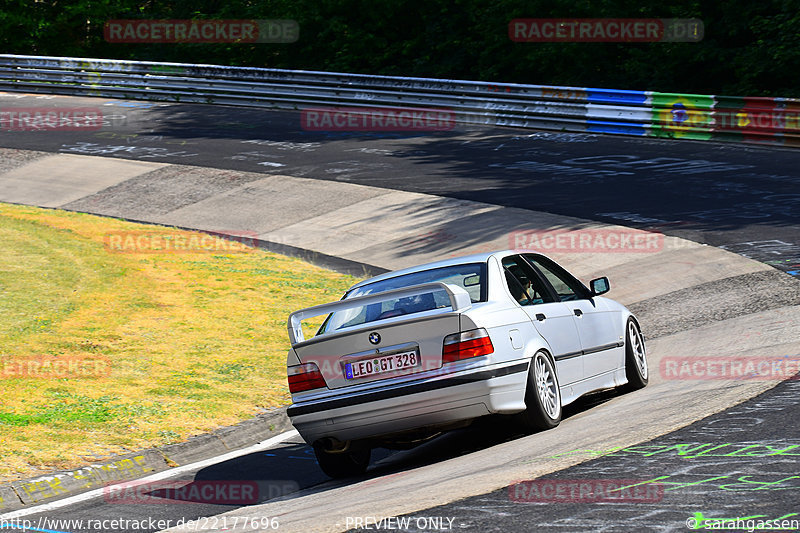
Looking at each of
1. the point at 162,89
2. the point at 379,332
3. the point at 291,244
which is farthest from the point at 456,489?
the point at 162,89

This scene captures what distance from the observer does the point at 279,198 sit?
2127 centimetres

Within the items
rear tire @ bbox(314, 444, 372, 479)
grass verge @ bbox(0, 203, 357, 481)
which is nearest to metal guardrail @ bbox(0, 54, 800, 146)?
grass verge @ bbox(0, 203, 357, 481)

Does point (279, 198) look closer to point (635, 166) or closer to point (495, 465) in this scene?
point (635, 166)

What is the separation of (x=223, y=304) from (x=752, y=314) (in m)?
7.15

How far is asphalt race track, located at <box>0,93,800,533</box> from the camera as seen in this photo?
538 centimetres

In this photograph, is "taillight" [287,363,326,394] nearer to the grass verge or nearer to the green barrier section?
the grass verge

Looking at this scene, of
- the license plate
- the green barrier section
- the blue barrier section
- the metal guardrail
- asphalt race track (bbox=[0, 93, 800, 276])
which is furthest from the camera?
the blue barrier section

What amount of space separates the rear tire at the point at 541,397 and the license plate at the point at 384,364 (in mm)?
910

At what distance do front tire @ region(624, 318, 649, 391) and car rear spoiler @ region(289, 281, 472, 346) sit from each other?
90.4 inches

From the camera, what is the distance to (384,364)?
7.24 m

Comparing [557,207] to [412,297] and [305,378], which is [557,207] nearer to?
[412,297]

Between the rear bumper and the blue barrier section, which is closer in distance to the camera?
the rear bumper

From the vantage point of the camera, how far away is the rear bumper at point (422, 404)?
7.09 meters

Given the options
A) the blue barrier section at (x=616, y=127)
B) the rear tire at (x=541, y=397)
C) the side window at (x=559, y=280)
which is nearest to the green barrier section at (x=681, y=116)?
the blue barrier section at (x=616, y=127)
